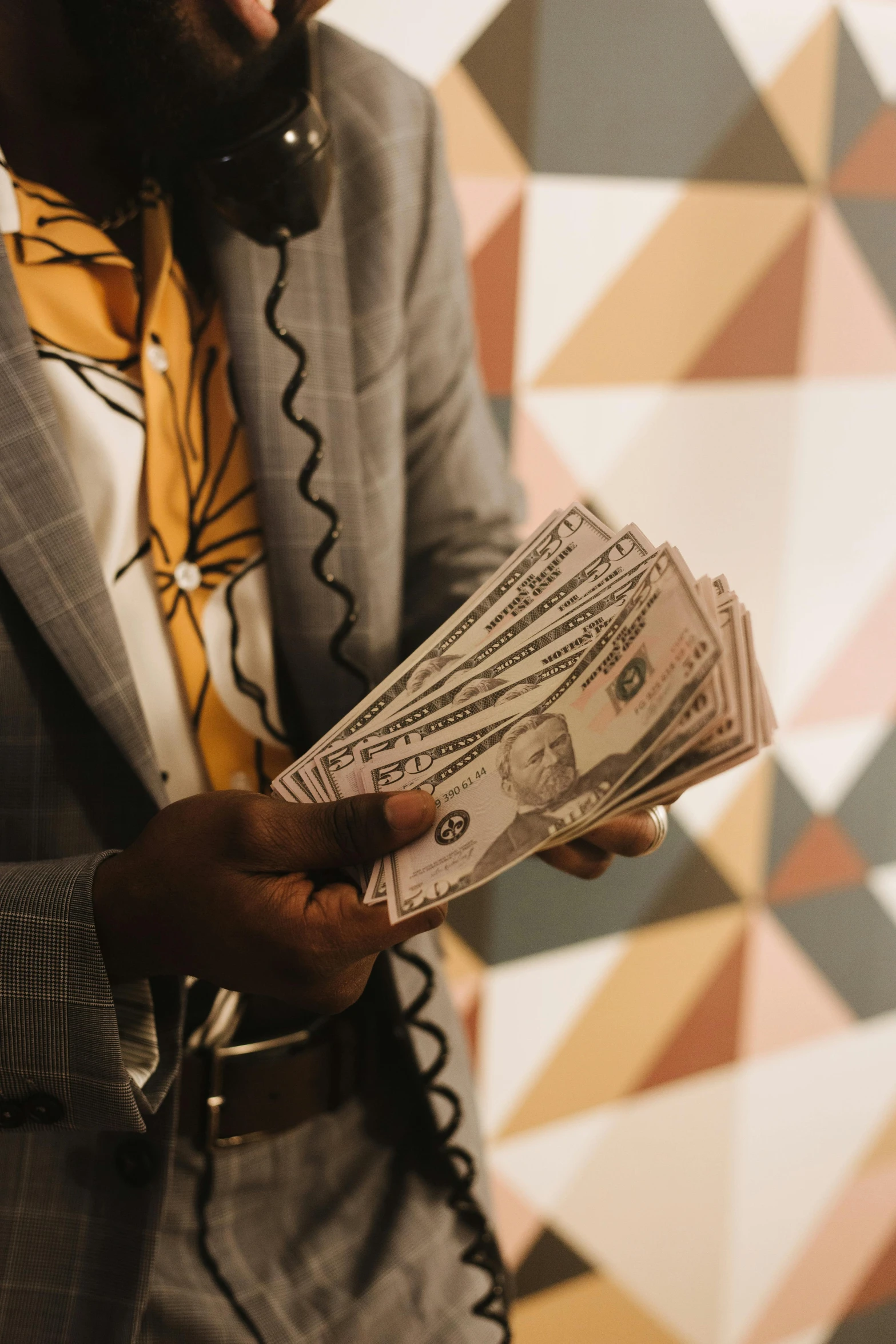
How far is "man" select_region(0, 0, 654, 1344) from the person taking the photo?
0.64m

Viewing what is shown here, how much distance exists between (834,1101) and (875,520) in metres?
1.00

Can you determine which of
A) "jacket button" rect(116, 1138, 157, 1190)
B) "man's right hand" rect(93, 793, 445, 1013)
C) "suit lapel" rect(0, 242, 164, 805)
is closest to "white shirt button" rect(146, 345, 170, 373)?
"suit lapel" rect(0, 242, 164, 805)

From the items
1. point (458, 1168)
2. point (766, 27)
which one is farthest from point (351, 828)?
point (766, 27)

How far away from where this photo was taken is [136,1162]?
2.48 ft

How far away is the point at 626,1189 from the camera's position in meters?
1.58

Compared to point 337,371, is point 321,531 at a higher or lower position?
lower

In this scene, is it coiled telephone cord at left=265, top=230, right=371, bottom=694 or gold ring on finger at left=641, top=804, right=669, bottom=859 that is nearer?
gold ring on finger at left=641, top=804, right=669, bottom=859

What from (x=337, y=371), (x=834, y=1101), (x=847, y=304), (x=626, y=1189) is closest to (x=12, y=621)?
(x=337, y=371)

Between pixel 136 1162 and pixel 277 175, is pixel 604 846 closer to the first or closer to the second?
pixel 136 1162

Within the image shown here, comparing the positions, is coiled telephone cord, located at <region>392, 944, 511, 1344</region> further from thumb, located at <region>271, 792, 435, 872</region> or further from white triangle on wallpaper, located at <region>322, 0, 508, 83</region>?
white triangle on wallpaper, located at <region>322, 0, 508, 83</region>

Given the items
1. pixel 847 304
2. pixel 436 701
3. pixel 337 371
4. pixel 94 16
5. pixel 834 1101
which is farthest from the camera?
pixel 834 1101

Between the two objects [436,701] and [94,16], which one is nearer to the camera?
[436,701]

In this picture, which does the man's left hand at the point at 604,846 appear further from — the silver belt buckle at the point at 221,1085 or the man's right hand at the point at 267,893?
the silver belt buckle at the point at 221,1085

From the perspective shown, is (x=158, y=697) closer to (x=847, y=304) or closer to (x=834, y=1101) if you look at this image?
(x=847, y=304)
